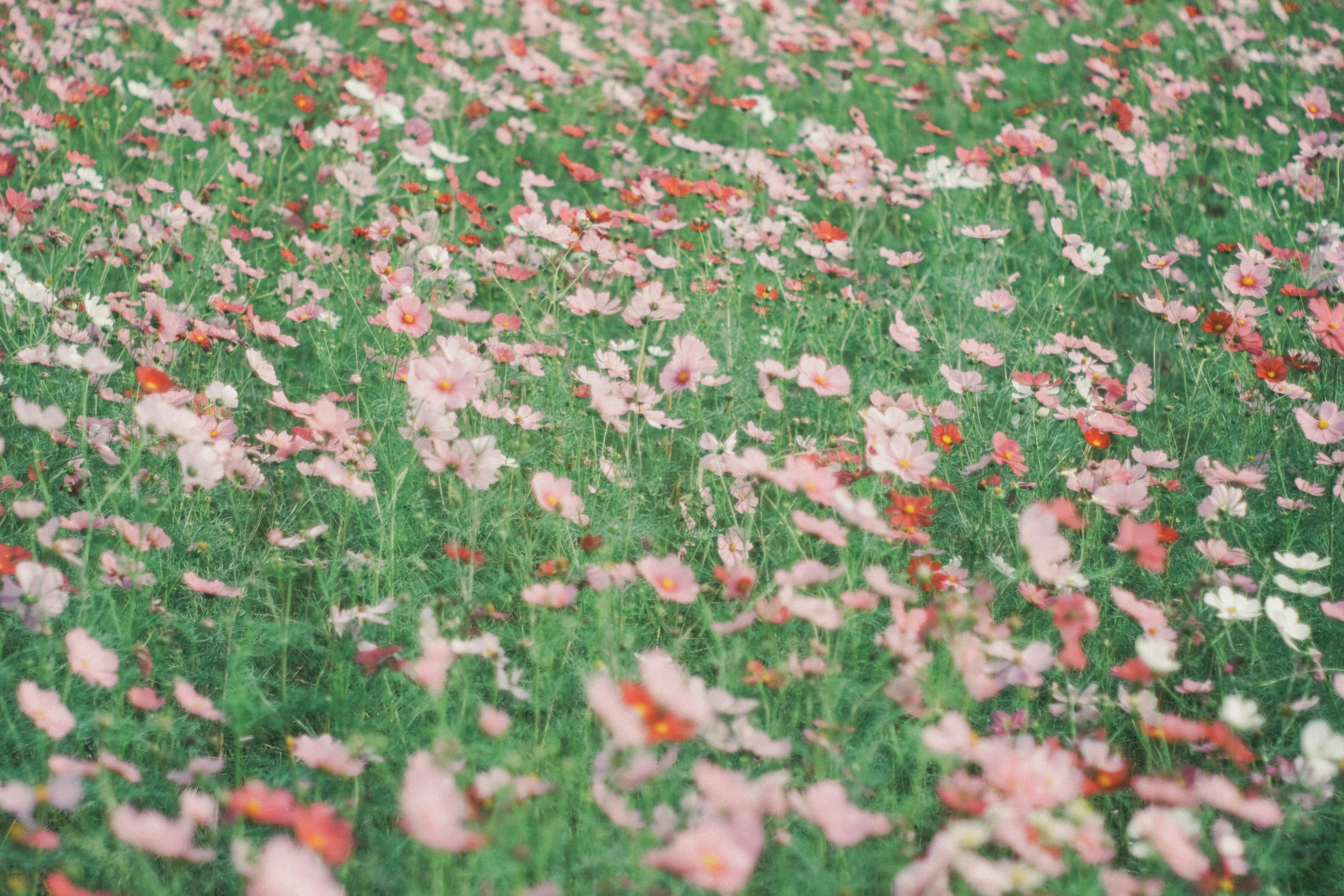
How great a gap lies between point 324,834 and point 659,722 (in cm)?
34

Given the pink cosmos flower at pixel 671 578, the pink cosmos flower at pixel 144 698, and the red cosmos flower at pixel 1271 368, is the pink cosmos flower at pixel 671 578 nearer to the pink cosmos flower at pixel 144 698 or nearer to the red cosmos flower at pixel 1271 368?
the pink cosmos flower at pixel 144 698

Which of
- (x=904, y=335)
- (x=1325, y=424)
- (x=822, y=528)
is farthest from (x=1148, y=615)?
(x=904, y=335)

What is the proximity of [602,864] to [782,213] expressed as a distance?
6.96 feet

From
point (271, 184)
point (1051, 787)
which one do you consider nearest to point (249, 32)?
point (271, 184)

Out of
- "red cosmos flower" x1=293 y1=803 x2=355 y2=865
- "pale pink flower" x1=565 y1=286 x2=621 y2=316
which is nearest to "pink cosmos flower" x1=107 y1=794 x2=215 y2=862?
"red cosmos flower" x1=293 y1=803 x2=355 y2=865

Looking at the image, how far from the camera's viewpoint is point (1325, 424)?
6.09ft

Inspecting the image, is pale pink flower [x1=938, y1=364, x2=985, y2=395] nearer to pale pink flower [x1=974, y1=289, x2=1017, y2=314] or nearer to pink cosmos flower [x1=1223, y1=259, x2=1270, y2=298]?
pale pink flower [x1=974, y1=289, x2=1017, y2=314]

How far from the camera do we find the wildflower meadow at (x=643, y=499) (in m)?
1.14

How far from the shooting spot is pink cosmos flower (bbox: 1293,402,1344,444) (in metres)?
1.79

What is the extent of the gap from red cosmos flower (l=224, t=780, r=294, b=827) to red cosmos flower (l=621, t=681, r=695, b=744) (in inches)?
14.1

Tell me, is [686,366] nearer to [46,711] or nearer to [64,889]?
[46,711]

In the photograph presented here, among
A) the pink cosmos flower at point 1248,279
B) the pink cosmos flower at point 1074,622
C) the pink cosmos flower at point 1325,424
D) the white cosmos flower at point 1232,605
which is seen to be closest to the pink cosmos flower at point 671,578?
the pink cosmos flower at point 1074,622

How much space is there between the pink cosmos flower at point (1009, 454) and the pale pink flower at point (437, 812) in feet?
3.85

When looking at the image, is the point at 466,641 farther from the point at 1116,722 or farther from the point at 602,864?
the point at 1116,722
